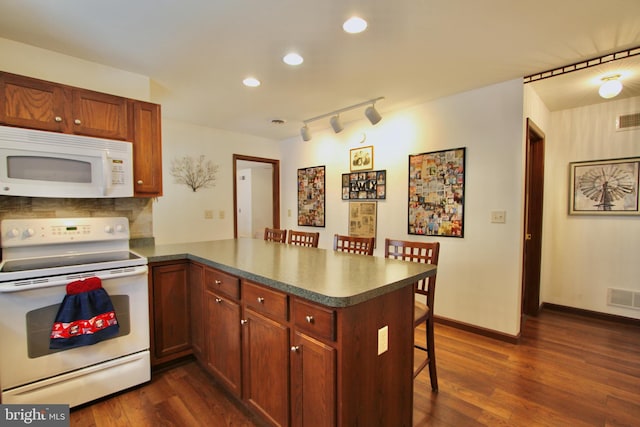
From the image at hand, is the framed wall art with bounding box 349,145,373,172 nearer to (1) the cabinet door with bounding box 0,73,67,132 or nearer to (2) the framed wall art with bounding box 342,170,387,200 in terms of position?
(2) the framed wall art with bounding box 342,170,387,200

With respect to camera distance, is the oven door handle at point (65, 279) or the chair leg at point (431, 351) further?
the chair leg at point (431, 351)

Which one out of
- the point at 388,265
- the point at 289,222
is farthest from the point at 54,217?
the point at 289,222

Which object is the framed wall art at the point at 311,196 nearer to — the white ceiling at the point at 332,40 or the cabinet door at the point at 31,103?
the white ceiling at the point at 332,40

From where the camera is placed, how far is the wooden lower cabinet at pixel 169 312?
7.16 ft

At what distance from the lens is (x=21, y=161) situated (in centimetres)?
188

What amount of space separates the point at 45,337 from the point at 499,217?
11.5ft

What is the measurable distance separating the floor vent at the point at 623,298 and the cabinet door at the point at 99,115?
5.02 metres

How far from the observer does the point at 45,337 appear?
5.56 ft

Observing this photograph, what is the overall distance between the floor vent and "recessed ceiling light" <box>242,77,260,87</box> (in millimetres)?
4296

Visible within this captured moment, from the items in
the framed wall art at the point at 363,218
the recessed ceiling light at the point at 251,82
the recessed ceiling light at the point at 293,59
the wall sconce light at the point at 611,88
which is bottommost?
the framed wall art at the point at 363,218

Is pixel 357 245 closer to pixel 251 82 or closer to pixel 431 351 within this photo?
pixel 431 351

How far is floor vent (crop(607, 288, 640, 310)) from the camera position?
3.05 m

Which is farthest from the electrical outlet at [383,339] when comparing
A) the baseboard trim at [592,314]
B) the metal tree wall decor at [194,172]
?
the metal tree wall decor at [194,172]

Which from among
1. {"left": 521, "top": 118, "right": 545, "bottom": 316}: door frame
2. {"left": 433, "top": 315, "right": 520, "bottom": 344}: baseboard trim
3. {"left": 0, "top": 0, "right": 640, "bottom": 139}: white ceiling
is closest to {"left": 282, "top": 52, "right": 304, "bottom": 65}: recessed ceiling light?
{"left": 0, "top": 0, "right": 640, "bottom": 139}: white ceiling
